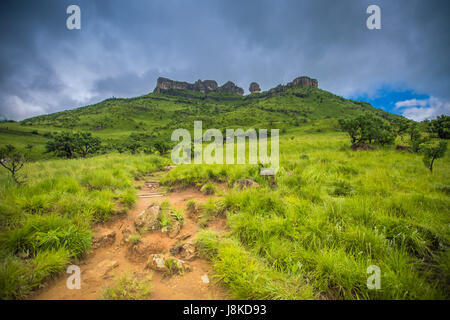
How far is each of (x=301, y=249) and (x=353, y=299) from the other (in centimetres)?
79

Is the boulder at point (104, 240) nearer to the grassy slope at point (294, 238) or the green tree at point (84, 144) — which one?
the grassy slope at point (294, 238)

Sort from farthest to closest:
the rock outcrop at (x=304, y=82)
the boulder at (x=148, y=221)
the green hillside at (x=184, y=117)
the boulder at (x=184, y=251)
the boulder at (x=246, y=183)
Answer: the rock outcrop at (x=304, y=82) → the green hillside at (x=184, y=117) → the boulder at (x=246, y=183) → the boulder at (x=148, y=221) → the boulder at (x=184, y=251)

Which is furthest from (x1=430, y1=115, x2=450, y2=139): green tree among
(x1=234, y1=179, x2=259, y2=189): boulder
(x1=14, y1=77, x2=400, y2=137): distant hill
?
(x1=14, y1=77, x2=400, y2=137): distant hill

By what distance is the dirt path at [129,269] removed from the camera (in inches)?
87.3

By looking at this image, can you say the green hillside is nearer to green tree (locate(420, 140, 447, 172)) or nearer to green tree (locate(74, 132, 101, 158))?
green tree (locate(74, 132, 101, 158))

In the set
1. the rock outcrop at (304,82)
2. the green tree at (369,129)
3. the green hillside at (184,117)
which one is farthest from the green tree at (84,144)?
the rock outcrop at (304,82)

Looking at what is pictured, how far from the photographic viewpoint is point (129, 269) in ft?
8.90

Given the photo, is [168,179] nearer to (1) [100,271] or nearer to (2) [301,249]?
(1) [100,271]

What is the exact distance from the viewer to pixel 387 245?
2.54m

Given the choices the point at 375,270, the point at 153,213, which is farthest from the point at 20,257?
the point at 375,270

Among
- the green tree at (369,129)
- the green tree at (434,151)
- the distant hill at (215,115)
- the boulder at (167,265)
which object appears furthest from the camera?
the distant hill at (215,115)

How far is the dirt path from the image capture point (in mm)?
→ 2217

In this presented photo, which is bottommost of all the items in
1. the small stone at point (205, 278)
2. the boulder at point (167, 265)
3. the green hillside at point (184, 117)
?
the small stone at point (205, 278)

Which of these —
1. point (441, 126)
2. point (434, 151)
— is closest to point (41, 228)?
point (434, 151)
